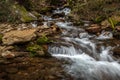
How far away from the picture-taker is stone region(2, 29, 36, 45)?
30.2 feet

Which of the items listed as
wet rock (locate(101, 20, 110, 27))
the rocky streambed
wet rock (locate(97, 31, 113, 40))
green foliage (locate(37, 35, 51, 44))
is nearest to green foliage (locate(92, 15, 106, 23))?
wet rock (locate(101, 20, 110, 27))

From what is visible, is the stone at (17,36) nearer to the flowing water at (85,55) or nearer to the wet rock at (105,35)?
the flowing water at (85,55)

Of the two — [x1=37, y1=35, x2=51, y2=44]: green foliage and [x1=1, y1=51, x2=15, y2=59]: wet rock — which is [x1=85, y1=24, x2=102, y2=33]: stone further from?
[x1=1, y1=51, x2=15, y2=59]: wet rock

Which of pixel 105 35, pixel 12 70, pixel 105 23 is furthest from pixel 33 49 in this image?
pixel 105 23

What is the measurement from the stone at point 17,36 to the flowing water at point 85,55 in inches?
39.9

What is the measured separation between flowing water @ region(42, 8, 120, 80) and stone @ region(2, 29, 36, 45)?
1.01 metres

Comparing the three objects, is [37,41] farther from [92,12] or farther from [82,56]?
[92,12]

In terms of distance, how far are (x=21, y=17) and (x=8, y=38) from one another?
12.8 feet

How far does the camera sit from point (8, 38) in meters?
9.43

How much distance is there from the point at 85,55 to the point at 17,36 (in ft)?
8.82

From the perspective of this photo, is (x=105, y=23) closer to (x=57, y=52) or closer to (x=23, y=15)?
(x=57, y=52)

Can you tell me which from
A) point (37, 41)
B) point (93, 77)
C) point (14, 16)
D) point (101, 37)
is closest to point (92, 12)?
point (101, 37)

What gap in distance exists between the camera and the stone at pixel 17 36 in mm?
9195

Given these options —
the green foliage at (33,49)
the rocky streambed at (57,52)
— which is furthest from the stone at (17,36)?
the green foliage at (33,49)
